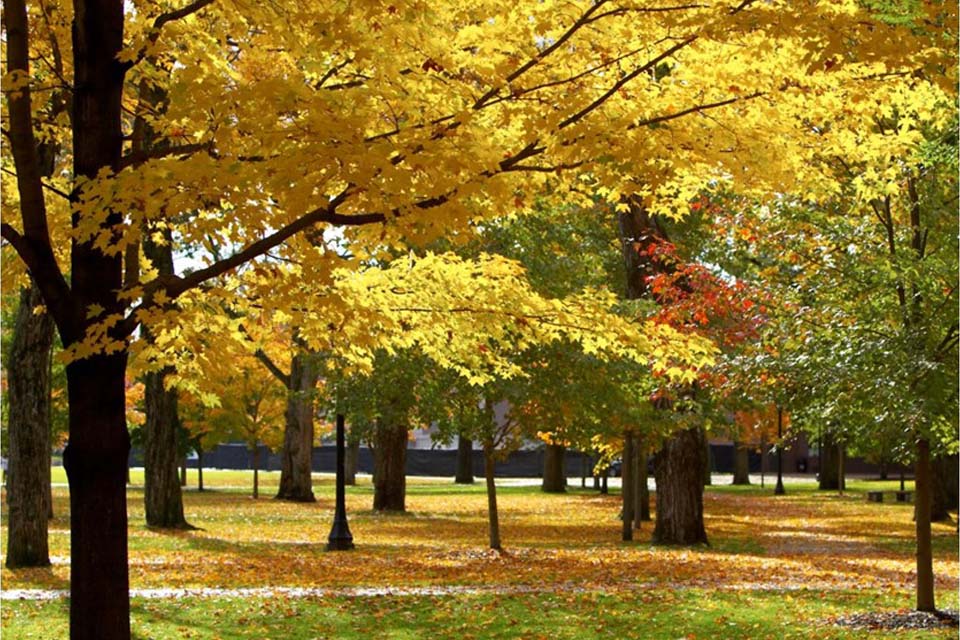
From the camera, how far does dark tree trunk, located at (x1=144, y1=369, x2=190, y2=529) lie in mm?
25953

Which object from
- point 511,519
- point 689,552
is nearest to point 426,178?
point 689,552

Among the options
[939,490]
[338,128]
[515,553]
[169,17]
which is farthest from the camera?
[939,490]

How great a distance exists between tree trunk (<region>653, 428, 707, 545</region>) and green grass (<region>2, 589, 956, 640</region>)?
29.2 ft

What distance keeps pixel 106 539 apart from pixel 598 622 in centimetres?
570

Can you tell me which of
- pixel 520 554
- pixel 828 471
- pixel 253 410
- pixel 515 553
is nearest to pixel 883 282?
pixel 520 554

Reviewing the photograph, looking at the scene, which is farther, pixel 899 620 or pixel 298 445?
pixel 298 445

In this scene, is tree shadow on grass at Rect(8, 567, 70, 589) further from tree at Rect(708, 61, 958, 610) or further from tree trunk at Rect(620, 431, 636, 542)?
tree trunk at Rect(620, 431, 636, 542)

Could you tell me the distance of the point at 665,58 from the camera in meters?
9.12

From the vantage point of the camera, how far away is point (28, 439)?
1791 centimetres

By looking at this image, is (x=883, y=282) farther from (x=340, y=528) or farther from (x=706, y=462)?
(x=706, y=462)

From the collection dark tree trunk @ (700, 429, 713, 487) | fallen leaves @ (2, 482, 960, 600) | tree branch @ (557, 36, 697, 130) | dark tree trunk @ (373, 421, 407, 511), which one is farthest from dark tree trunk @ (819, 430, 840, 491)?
tree branch @ (557, 36, 697, 130)

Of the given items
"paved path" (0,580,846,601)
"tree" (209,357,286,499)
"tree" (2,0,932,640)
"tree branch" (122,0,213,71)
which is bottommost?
"paved path" (0,580,846,601)

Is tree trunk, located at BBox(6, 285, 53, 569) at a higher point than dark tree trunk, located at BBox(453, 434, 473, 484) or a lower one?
higher

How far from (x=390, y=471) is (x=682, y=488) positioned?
14.0m
